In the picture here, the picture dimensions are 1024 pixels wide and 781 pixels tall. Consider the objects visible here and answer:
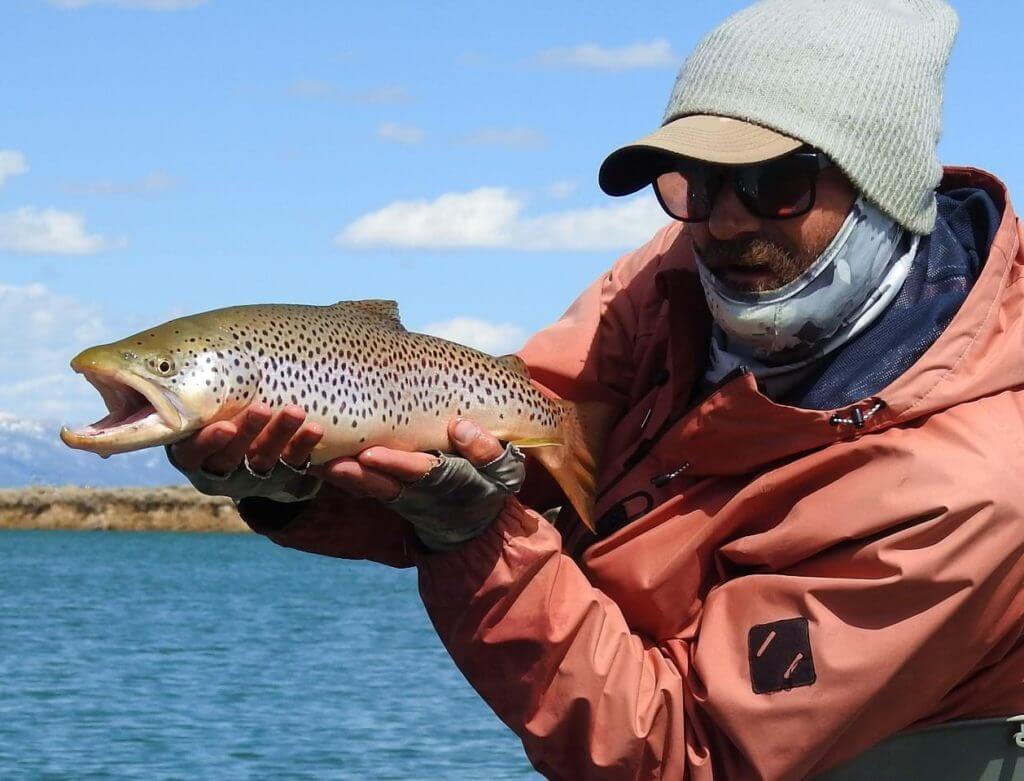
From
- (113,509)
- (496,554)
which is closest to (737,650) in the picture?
(496,554)

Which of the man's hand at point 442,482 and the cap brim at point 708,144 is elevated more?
the cap brim at point 708,144

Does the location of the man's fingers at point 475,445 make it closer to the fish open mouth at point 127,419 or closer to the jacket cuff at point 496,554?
the jacket cuff at point 496,554

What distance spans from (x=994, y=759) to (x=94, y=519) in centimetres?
8314

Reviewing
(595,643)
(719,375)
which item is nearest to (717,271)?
(719,375)

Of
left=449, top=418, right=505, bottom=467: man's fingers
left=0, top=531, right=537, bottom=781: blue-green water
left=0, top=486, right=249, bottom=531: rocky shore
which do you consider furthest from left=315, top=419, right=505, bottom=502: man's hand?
left=0, top=486, right=249, bottom=531: rocky shore

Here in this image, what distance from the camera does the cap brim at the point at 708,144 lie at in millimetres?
3736

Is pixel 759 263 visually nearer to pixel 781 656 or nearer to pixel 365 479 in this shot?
pixel 781 656

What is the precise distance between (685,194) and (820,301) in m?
0.40

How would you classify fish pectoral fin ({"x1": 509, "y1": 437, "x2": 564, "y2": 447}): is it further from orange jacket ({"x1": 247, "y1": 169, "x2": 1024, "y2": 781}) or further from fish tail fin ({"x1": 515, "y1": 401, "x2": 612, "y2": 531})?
orange jacket ({"x1": 247, "y1": 169, "x2": 1024, "y2": 781})

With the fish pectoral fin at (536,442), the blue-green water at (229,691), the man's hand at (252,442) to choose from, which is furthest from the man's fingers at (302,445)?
the blue-green water at (229,691)

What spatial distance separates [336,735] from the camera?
63.5 feet

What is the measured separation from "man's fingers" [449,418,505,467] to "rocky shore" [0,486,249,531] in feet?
244

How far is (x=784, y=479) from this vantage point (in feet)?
12.5

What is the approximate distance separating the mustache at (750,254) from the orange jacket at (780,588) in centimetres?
28
